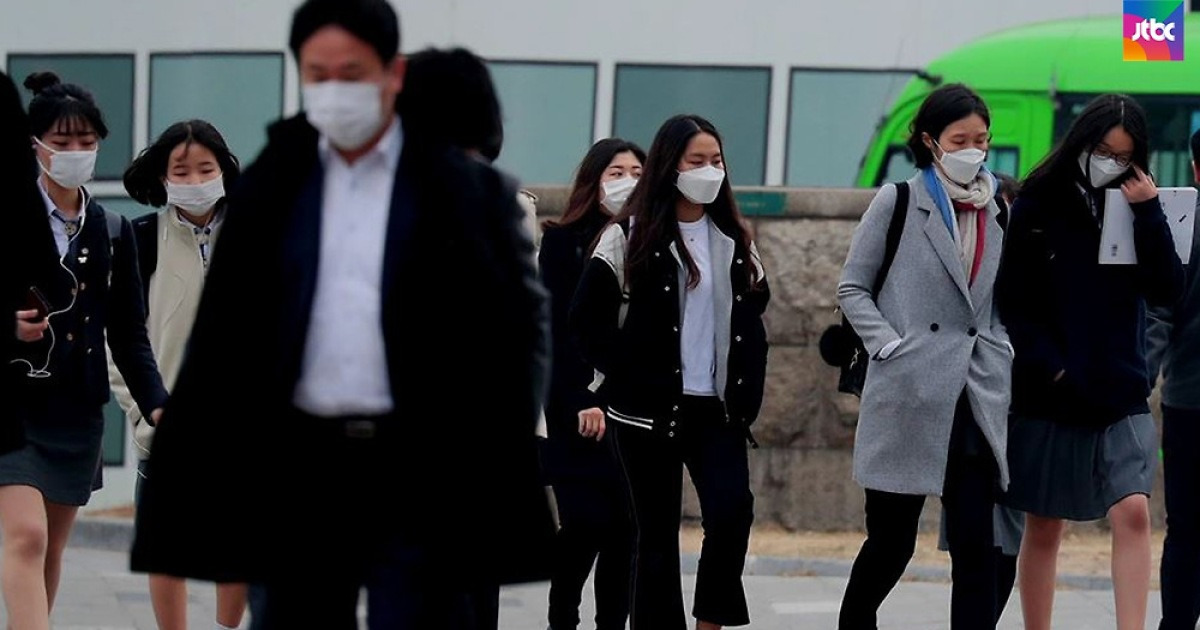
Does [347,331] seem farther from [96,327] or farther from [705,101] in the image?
[705,101]

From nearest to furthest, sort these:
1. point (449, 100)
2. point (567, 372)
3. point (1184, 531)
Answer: point (449, 100)
point (1184, 531)
point (567, 372)

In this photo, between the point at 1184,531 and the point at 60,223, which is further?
the point at 1184,531

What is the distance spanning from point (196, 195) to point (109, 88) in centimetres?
791

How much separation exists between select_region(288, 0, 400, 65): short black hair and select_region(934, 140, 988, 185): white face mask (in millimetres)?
2740

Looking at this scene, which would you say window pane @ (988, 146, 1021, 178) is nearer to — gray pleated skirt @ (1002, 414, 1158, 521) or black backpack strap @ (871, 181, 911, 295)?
gray pleated skirt @ (1002, 414, 1158, 521)

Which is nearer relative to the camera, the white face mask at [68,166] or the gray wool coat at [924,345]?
the white face mask at [68,166]

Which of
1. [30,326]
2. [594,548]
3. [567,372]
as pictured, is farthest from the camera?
[567,372]

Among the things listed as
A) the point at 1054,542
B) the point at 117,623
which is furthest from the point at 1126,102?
the point at 117,623

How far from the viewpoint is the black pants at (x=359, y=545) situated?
14.1ft

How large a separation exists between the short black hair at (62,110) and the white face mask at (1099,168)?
2.83 meters

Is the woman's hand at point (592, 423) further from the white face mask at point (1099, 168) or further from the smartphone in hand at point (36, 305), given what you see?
the smartphone in hand at point (36, 305)

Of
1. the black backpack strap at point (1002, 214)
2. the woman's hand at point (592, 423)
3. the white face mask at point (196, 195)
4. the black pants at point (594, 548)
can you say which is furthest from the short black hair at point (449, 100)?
the black pants at point (594, 548)

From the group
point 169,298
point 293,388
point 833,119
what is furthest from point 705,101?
point 293,388

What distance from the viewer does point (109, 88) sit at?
14492mm
